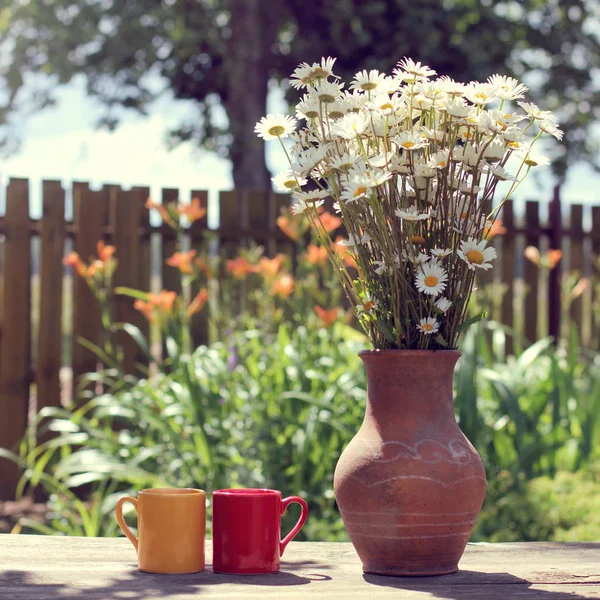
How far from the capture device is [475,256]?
1.20 m

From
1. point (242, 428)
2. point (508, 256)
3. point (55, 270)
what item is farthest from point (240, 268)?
point (508, 256)

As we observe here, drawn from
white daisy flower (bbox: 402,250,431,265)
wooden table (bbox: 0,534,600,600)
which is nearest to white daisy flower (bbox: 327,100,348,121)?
white daisy flower (bbox: 402,250,431,265)

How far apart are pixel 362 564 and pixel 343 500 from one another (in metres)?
0.13

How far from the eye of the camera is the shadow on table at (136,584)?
1.09 meters

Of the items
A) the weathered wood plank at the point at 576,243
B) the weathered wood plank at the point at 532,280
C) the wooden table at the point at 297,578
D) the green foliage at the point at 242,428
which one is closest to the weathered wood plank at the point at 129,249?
the green foliage at the point at 242,428

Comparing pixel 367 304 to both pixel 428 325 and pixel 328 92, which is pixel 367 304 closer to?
pixel 428 325

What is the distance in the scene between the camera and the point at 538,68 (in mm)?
9672

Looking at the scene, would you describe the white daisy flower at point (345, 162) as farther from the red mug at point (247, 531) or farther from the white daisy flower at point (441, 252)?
the red mug at point (247, 531)

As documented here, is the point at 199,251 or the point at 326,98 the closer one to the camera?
the point at 326,98

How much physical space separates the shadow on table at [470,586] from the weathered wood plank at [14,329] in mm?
3631

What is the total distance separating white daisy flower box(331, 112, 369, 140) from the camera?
1.20m

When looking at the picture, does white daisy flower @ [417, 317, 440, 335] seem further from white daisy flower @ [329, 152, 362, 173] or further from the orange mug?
the orange mug

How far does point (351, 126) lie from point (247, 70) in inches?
281

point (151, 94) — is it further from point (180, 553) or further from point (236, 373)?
point (180, 553)
